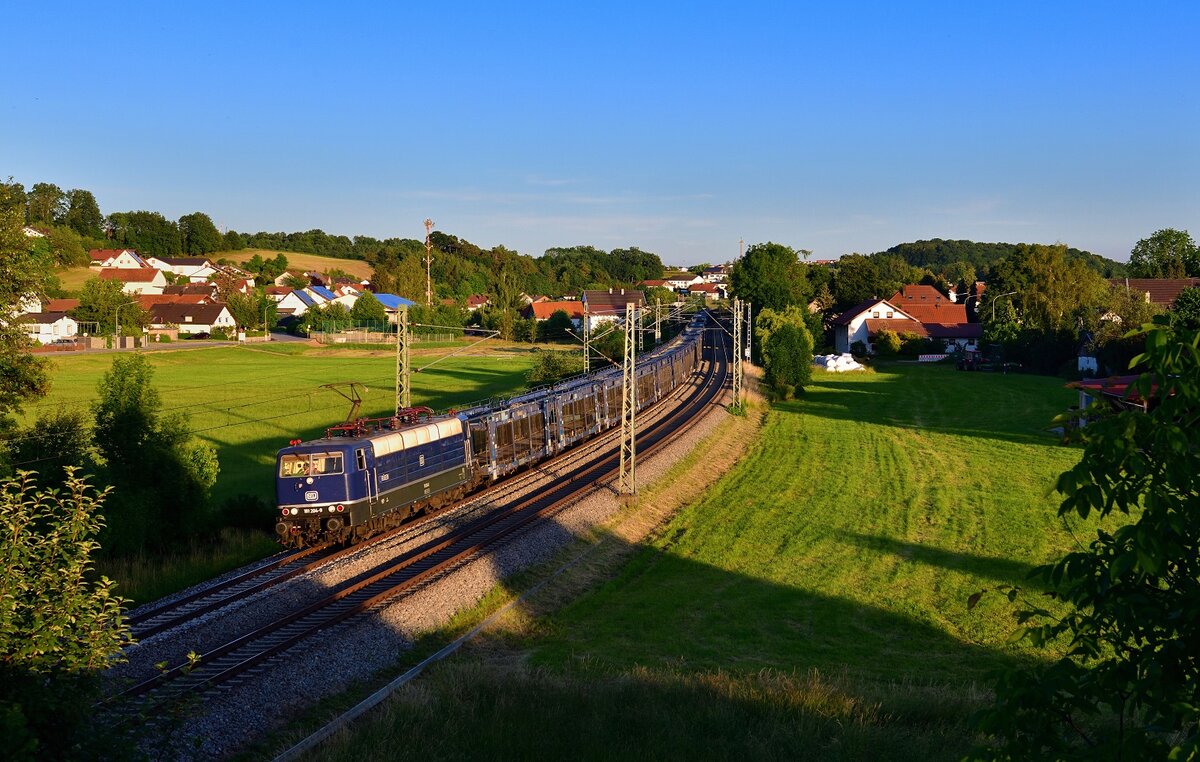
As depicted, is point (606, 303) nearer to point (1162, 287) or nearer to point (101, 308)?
point (101, 308)

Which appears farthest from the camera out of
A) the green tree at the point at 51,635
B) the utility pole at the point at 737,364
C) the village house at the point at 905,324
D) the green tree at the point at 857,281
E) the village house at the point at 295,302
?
the village house at the point at 295,302

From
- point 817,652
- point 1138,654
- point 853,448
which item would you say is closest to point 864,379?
point 853,448

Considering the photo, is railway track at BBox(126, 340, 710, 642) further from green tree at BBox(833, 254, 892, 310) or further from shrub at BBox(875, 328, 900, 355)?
green tree at BBox(833, 254, 892, 310)

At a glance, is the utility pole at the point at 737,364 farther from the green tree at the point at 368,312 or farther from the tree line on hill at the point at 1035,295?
the green tree at the point at 368,312

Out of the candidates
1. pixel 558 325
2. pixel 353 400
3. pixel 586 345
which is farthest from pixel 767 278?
pixel 353 400

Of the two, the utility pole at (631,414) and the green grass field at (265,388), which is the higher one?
the utility pole at (631,414)

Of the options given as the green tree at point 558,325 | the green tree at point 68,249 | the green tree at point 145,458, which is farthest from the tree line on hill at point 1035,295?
the green tree at point 68,249

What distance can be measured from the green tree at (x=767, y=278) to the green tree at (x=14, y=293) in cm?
7937

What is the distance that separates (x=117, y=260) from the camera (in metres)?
172

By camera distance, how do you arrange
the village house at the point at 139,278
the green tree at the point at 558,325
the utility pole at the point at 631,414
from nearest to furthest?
the utility pole at the point at 631,414
the green tree at the point at 558,325
the village house at the point at 139,278

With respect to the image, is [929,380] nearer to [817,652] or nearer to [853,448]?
[853,448]

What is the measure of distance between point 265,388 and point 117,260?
375ft

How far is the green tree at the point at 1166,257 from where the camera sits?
125500 millimetres

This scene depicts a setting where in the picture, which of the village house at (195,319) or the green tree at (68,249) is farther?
the green tree at (68,249)
